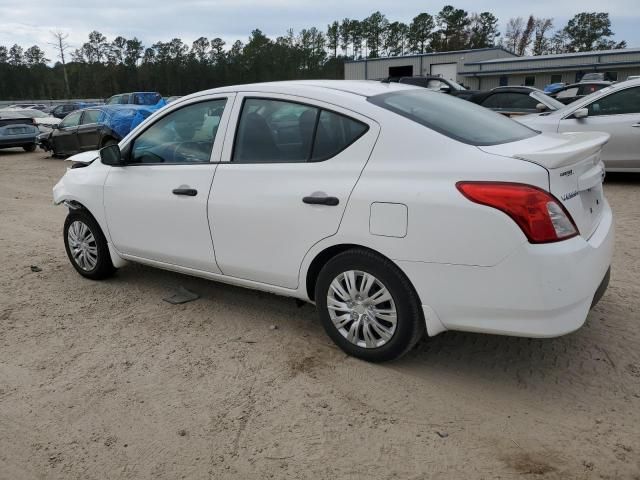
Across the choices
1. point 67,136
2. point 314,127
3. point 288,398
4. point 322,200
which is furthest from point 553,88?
point 288,398

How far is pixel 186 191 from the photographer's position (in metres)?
3.96

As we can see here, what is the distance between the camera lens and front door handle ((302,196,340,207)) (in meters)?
3.21

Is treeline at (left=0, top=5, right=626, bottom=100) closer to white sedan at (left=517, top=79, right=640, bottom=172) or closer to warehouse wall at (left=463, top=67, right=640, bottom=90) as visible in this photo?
warehouse wall at (left=463, top=67, right=640, bottom=90)

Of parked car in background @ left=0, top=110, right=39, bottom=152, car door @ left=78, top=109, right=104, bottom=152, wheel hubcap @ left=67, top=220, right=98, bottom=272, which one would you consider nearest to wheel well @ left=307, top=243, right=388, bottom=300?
wheel hubcap @ left=67, top=220, right=98, bottom=272

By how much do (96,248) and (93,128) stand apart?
12419mm

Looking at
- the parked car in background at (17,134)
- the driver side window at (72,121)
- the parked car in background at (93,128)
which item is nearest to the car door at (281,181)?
the parked car in background at (93,128)

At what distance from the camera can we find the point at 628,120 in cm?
844

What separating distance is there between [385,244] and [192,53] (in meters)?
94.0

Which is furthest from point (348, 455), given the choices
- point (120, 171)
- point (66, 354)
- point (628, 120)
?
point (628, 120)

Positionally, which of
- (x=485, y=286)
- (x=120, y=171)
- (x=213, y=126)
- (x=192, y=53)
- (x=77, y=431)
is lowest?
(x=77, y=431)

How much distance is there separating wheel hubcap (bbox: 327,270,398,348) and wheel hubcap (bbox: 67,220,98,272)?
8.65ft

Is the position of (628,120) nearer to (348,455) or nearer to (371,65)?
(348,455)

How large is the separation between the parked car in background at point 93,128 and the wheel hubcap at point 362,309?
1332cm

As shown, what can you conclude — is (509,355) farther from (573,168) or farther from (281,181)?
(281,181)
